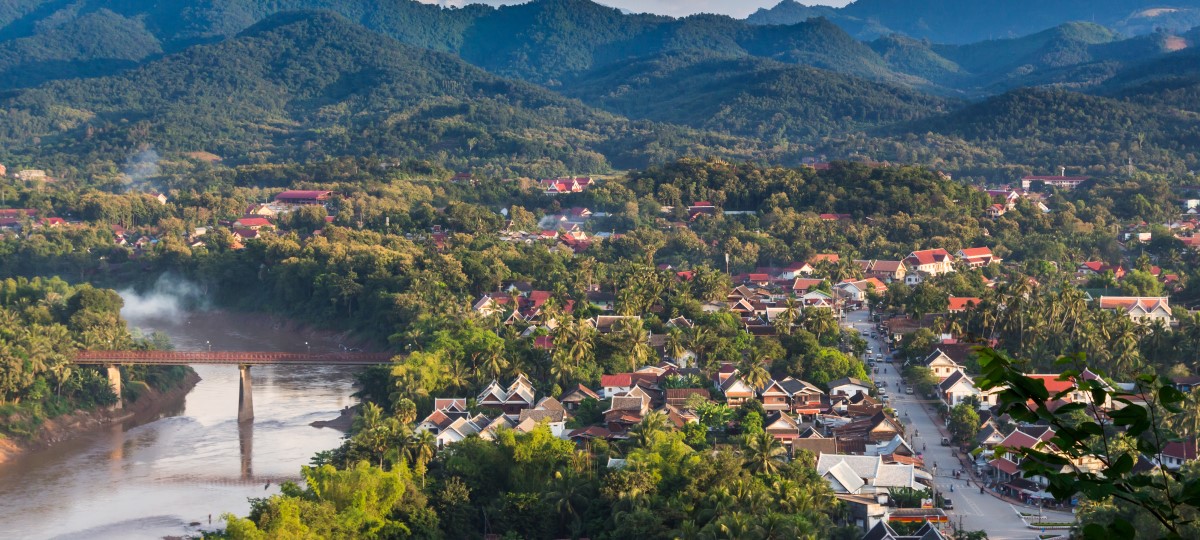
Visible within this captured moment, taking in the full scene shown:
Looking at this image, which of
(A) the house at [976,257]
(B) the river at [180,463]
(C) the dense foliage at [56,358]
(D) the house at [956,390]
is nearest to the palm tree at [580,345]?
(B) the river at [180,463]

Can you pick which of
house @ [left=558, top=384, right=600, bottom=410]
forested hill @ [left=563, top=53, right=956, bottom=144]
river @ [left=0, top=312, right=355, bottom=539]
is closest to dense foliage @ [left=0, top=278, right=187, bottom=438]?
river @ [left=0, top=312, right=355, bottom=539]

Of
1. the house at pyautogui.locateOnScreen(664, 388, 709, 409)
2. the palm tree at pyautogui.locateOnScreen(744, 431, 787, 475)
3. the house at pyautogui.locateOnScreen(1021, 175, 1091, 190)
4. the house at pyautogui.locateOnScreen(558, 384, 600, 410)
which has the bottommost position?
the house at pyautogui.locateOnScreen(558, 384, 600, 410)

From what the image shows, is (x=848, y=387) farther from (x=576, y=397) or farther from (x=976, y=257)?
(x=976, y=257)

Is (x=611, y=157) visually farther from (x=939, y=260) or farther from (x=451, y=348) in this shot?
(x=451, y=348)

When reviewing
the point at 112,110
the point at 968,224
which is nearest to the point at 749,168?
the point at 968,224

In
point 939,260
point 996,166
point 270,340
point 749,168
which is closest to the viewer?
point 270,340

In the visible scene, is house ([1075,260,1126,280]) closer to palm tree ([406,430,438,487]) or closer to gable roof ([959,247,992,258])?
gable roof ([959,247,992,258])

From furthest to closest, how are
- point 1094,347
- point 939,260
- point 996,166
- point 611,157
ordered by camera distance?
point 611,157
point 996,166
point 939,260
point 1094,347
